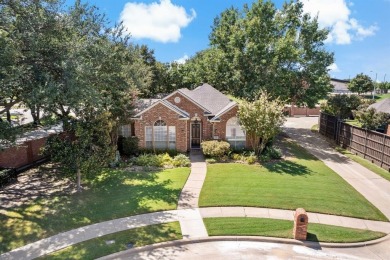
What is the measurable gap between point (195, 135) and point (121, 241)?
14624 mm

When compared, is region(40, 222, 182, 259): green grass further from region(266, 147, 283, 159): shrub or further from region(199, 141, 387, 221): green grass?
region(266, 147, 283, 159): shrub

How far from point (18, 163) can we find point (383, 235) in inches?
834

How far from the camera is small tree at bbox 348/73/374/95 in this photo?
70.6 meters

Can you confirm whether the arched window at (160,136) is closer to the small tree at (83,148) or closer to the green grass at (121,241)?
the small tree at (83,148)

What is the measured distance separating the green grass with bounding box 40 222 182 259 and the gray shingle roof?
1451 centimetres

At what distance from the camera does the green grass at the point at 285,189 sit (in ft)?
47.2

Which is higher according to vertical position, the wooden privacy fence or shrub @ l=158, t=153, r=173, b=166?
the wooden privacy fence

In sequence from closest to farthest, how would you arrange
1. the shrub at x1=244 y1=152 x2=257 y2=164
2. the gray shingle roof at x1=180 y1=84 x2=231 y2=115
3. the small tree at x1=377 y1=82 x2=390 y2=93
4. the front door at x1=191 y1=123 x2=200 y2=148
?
the shrub at x1=244 y1=152 x2=257 y2=164, the front door at x1=191 y1=123 x2=200 y2=148, the gray shingle roof at x1=180 y1=84 x2=231 y2=115, the small tree at x1=377 y1=82 x2=390 y2=93

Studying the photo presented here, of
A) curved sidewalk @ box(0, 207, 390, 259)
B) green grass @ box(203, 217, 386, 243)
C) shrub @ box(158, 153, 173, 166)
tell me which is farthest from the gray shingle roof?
green grass @ box(203, 217, 386, 243)

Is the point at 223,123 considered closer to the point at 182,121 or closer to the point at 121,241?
the point at 182,121

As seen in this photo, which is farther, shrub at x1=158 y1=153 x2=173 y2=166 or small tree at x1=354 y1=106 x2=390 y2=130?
small tree at x1=354 y1=106 x2=390 y2=130

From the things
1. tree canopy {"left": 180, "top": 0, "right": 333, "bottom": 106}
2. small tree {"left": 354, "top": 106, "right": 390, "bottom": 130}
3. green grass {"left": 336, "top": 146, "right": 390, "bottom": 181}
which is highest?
tree canopy {"left": 180, "top": 0, "right": 333, "bottom": 106}

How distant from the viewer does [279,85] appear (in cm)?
2898

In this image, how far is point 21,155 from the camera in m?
20.0
